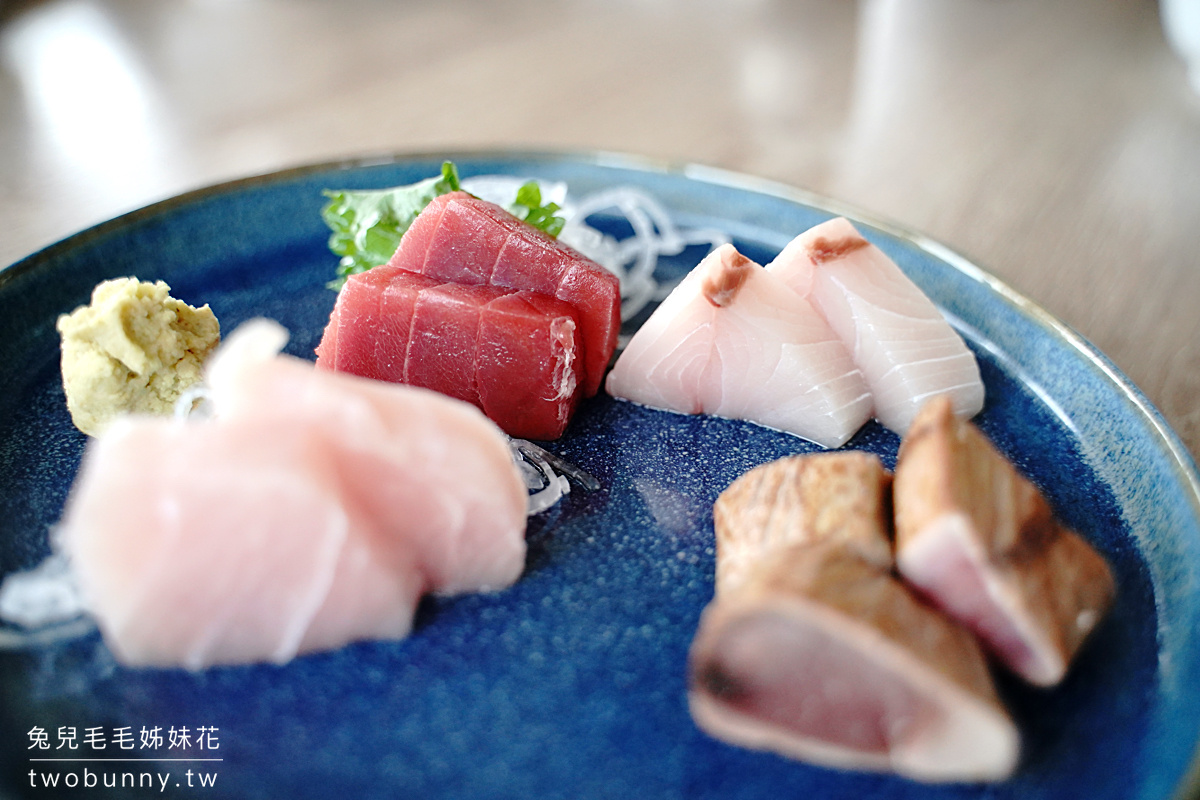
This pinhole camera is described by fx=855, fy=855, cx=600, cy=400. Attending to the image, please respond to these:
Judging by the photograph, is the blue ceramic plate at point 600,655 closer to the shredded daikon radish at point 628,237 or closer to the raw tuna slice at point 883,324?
the raw tuna slice at point 883,324

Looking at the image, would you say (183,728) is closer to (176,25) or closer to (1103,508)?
(1103,508)

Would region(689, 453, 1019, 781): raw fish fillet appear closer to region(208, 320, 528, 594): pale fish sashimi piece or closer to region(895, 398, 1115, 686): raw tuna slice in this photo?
region(895, 398, 1115, 686): raw tuna slice

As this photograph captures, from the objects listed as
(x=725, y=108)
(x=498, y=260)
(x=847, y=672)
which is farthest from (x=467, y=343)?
(x=725, y=108)

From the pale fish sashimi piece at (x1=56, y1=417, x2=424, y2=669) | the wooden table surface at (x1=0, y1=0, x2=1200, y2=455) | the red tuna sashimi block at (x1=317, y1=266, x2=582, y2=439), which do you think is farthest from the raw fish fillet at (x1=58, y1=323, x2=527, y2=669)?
the wooden table surface at (x1=0, y1=0, x2=1200, y2=455)

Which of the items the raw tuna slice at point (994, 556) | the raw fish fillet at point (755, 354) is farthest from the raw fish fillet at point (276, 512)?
the raw tuna slice at point (994, 556)

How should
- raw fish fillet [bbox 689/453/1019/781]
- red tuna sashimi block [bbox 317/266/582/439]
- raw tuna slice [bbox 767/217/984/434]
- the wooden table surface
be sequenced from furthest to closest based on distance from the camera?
the wooden table surface
raw tuna slice [bbox 767/217/984/434]
red tuna sashimi block [bbox 317/266/582/439]
raw fish fillet [bbox 689/453/1019/781]

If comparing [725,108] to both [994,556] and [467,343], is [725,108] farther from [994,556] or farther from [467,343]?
[994,556]

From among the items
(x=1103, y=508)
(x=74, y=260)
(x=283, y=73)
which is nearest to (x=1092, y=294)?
(x=1103, y=508)
